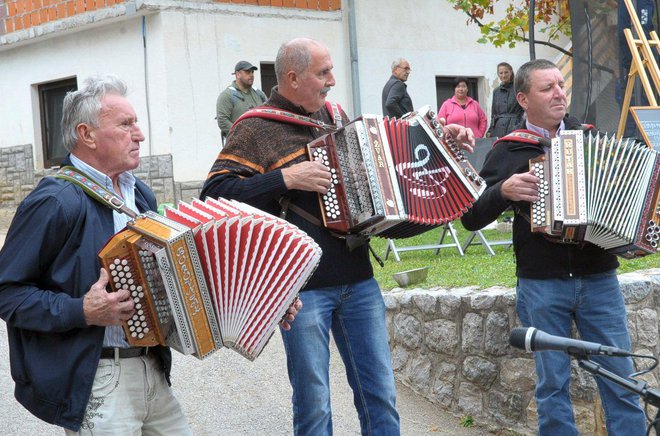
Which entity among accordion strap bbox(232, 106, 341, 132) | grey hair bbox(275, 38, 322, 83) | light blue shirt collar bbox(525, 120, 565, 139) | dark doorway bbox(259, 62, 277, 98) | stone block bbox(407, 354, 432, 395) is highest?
dark doorway bbox(259, 62, 277, 98)

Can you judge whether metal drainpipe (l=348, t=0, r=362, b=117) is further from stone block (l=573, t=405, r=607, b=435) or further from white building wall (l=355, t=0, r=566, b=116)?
stone block (l=573, t=405, r=607, b=435)

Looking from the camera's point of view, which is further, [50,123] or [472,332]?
[50,123]

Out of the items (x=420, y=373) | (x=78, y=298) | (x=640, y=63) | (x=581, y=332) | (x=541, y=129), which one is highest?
(x=640, y=63)

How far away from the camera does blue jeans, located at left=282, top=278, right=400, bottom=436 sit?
408 centimetres

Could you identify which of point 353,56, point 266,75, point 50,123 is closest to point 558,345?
point 266,75

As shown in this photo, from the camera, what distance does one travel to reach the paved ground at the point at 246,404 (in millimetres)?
5992

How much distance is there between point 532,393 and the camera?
19.2 ft

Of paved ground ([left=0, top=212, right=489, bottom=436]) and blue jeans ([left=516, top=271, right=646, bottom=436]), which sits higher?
blue jeans ([left=516, top=271, right=646, bottom=436])

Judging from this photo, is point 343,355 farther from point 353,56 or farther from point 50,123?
point 50,123

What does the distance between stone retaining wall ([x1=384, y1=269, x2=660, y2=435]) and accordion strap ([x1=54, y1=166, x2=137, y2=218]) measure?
3.19m

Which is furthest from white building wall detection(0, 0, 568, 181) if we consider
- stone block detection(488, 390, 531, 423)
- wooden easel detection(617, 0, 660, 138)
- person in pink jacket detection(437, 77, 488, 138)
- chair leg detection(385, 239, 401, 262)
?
stone block detection(488, 390, 531, 423)

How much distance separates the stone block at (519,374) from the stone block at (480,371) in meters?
0.08

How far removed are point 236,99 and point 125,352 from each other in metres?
8.59

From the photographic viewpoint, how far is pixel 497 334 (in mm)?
5973
